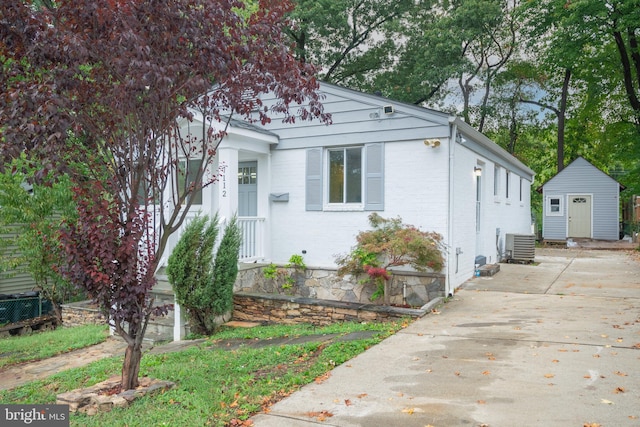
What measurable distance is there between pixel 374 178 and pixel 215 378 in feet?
18.5

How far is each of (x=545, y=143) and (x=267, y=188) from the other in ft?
103

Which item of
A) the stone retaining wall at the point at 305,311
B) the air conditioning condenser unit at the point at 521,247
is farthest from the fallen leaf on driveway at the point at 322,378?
the air conditioning condenser unit at the point at 521,247

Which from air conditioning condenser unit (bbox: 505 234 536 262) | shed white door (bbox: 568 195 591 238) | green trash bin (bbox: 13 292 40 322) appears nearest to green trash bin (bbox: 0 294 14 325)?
green trash bin (bbox: 13 292 40 322)

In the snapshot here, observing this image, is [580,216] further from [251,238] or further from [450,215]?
[251,238]

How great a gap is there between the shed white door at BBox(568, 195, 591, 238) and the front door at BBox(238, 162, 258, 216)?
18.4 metres

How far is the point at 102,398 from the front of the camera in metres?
4.58

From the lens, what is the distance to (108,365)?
6695 millimetres

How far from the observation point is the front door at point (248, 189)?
11.2m

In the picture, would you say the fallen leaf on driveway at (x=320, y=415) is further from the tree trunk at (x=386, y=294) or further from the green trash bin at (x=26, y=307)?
the green trash bin at (x=26, y=307)

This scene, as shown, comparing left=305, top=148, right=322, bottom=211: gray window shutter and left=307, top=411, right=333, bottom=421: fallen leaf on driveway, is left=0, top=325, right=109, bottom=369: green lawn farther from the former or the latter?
left=307, top=411, right=333, bottom=421: fallen leaf on driveway

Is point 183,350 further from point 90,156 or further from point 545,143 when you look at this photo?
point 545,143

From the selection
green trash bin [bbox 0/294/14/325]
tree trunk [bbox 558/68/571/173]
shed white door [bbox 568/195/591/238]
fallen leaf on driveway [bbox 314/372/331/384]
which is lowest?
green trash bin [bbox 0/294/14/325]

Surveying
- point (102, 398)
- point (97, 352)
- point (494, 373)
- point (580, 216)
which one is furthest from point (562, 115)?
point (102, 398)

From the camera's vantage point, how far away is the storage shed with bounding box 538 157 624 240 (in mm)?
23078
